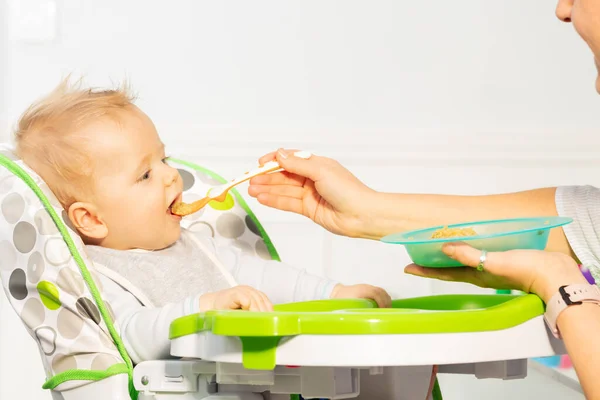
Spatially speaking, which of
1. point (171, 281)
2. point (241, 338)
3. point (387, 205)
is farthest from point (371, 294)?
point (241, 338)

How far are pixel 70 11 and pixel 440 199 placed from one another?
1132mm

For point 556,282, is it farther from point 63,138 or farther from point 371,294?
point 63,138

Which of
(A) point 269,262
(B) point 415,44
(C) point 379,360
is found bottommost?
(A) point 269,262

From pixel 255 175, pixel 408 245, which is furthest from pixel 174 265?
pixel 408 245

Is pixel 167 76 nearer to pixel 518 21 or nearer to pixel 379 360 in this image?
pixel 518 21

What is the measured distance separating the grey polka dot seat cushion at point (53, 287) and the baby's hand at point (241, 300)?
5.4 inches

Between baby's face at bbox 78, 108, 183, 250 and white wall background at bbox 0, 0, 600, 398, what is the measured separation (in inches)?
31.7

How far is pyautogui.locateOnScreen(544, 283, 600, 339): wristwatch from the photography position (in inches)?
32.5

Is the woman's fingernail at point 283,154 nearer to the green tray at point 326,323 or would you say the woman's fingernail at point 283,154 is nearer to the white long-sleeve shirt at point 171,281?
the white long-sleeve shirt at point 171,281

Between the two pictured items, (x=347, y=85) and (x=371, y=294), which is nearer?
(x=371, y=294)

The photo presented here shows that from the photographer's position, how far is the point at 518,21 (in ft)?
6.63

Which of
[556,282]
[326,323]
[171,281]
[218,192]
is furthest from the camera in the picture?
[218,192]

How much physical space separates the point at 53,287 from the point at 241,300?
0.24m

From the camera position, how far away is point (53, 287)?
3.18 ft
